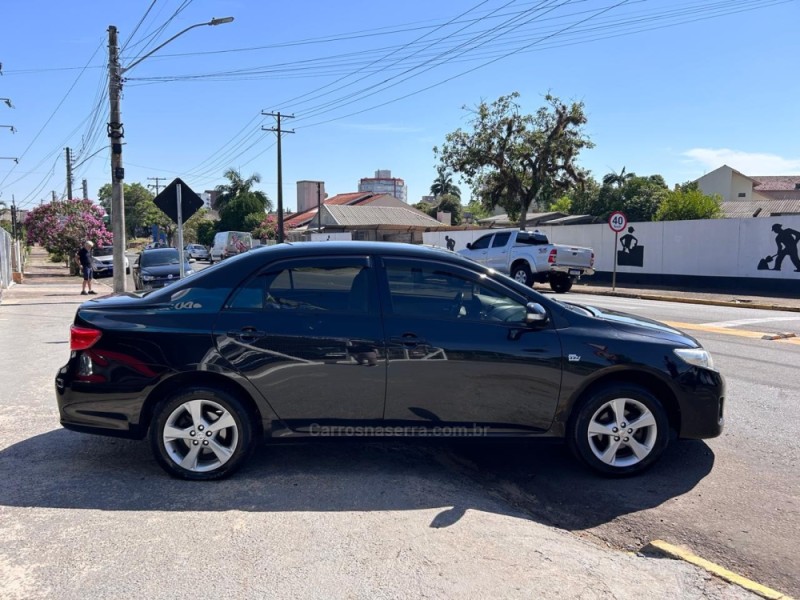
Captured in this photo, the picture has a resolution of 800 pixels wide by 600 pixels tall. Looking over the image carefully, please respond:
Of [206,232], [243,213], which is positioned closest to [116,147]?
[243,213]

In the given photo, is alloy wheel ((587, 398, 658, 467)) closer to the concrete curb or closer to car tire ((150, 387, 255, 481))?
car tire ((150, 387, 255, 481))

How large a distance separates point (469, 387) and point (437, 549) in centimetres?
122

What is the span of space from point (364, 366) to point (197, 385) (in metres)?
1.15

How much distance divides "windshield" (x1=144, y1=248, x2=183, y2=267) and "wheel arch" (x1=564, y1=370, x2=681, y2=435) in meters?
18.5

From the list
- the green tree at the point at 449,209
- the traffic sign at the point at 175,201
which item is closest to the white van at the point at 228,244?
the traffic sign at the point at 175,201

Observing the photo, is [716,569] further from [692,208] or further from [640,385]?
[692,208]

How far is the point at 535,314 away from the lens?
452 centimetres

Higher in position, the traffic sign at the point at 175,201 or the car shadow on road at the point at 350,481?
the traffic sign at the point at 175,201

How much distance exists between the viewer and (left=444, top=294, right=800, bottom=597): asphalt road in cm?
380

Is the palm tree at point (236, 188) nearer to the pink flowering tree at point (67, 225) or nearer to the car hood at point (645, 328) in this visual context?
the pink flowering tree at point (67, 225)

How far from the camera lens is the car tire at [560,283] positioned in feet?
70.1

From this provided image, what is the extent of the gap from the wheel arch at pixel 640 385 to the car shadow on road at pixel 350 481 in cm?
47

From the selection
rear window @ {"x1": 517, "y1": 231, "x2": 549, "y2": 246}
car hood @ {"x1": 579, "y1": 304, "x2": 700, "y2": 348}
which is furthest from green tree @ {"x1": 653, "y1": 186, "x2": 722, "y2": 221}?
car hood @ {"x1": 579, "y1": 304, "x2": 700, "y2": 348}

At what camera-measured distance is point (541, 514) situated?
4.23 meters
